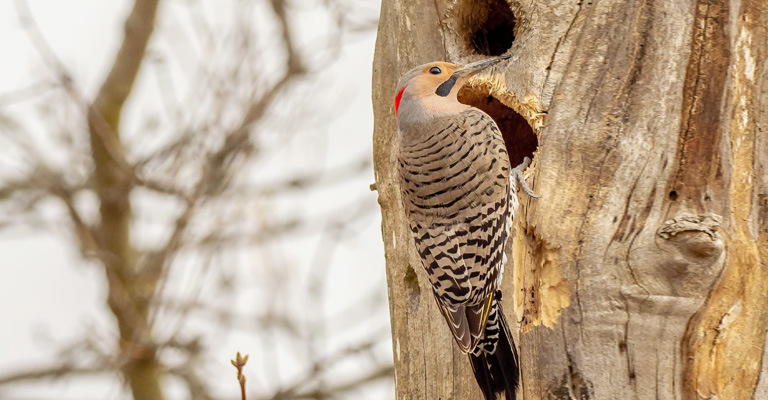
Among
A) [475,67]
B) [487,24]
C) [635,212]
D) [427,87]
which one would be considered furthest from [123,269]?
[635,212]

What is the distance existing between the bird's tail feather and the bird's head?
3.02ft

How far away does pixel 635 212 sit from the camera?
8.18ft

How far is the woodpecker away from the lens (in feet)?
8.54

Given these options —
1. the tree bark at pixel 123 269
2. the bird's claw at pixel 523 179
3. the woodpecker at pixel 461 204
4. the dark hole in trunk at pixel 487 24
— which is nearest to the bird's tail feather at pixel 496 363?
the woodpecker at pixel 461 204

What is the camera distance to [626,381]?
2385 mm

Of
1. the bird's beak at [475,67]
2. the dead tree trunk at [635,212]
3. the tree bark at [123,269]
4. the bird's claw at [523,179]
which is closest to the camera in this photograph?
the dead tree trunk at [635,212]

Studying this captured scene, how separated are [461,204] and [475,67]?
0.51m

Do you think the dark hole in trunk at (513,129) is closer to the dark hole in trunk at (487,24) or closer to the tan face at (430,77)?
the dark hole in trunk at (487,24)

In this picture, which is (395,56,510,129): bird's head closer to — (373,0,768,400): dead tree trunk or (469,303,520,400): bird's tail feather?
(373,0,768,400): dead tree trunk

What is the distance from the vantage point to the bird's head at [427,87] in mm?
3033

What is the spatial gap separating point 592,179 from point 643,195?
0.54ft

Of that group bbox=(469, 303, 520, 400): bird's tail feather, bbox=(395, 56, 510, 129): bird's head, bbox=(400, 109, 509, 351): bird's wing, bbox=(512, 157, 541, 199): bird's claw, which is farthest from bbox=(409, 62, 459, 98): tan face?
bbox=(469, 303, 520, 400): bird's tail feather

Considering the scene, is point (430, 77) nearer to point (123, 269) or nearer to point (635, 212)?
point (635, 212)

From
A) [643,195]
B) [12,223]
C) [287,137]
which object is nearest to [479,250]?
[643,195]
